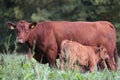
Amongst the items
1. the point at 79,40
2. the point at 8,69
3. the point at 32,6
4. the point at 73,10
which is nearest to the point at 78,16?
the point at 73,10

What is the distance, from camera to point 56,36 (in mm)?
12516

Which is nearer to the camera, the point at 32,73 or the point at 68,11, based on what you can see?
the point at 32,73

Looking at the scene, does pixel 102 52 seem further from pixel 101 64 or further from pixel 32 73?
pixel 32 73

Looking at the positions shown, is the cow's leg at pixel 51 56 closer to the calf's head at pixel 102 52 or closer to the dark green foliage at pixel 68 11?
the calf's head at pixel 102 52

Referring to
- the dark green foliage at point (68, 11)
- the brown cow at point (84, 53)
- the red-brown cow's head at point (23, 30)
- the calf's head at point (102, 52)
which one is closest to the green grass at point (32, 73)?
the brown cow at point (84, 53)

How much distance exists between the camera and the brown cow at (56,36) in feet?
40.2

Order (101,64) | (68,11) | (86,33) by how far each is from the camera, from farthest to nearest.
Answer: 1. (68,11)
2. (86,33)
3. (101,64)

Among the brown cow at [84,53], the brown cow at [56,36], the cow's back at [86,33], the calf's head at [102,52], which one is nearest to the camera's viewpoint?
the brown cow at [84,53]

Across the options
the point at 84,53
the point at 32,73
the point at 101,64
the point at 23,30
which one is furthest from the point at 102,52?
the point at 32,73

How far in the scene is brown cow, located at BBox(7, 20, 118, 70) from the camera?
1227 centimetres

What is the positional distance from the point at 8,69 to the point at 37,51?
5.41 m

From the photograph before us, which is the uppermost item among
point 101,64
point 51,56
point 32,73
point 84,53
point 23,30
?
point 32,73

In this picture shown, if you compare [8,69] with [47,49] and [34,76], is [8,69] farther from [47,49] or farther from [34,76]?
[47,49]

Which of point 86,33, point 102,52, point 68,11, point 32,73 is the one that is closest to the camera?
point 32,73
